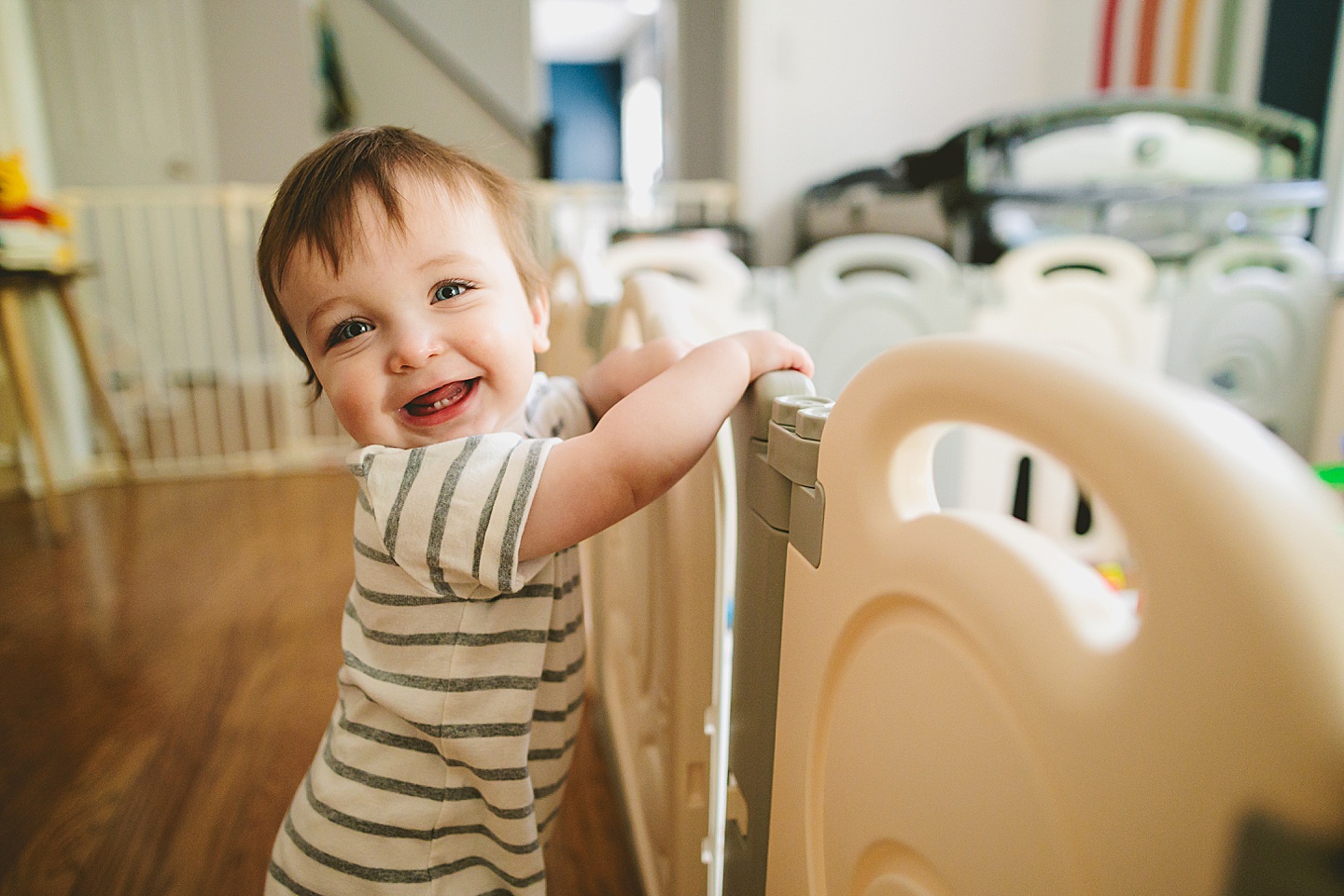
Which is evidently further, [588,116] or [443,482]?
[588,116]

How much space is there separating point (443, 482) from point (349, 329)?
13 cm

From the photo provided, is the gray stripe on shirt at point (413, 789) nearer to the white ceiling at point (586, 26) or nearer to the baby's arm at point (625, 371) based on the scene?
the baby's arm at point (625, 371)

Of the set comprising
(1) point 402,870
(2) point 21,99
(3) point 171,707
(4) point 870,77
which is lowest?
(3) point 171,707

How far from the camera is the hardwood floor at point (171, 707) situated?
946mm

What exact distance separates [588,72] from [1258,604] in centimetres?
972

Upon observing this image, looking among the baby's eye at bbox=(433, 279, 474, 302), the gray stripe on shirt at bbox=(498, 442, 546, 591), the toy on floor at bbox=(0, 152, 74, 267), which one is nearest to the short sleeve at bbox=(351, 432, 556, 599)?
the gray stripe on shirt at bbox=(498, 442, 546, 591)

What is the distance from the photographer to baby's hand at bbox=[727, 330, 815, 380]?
488mm

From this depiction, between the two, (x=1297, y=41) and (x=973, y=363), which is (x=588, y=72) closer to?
(x=1297, y=41)

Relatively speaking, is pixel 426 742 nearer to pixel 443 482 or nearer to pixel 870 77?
pixel 443 482

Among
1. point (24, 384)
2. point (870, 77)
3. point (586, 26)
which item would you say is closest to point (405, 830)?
point (24, 384)

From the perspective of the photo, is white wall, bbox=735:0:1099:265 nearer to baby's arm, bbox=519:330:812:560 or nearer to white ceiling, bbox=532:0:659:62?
baby's arm, bbox=519:330:812:560

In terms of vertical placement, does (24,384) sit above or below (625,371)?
below

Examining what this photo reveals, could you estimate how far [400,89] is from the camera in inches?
170

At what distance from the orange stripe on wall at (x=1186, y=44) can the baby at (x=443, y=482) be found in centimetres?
243
